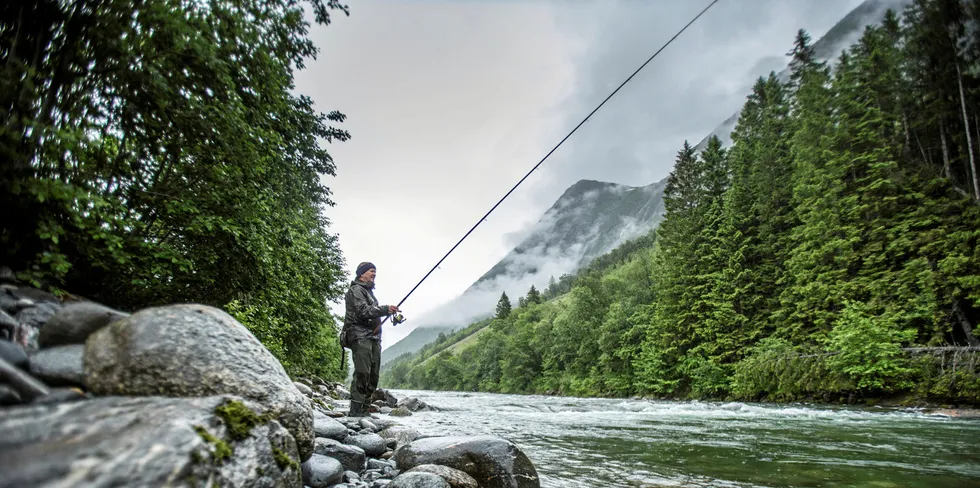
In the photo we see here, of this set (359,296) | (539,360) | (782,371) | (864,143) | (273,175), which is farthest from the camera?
(539,360)

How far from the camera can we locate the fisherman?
771cm

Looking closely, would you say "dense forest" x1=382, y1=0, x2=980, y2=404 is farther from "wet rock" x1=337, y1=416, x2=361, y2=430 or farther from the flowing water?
"wet rock" x1=337, y1=416, x2=361, y2=430

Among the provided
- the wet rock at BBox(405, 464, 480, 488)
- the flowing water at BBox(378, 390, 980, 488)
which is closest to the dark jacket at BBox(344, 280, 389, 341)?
the wet rock at BBox(405, 464, 480, 488)

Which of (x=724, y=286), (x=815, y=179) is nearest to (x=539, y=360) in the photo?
(x=724, y=286)

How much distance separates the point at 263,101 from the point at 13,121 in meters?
3.38

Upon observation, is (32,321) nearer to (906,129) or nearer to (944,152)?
(944,152)

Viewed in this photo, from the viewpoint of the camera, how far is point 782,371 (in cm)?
2245

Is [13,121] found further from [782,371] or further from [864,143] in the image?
[864,143]

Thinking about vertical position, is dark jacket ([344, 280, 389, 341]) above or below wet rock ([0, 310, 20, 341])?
above

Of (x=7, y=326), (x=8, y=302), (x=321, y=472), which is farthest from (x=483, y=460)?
(x=8, y=302)

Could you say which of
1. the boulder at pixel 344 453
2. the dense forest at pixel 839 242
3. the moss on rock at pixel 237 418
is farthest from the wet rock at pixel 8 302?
the dense forest at pixel 839 242

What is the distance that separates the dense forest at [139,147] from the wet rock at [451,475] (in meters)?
3.37

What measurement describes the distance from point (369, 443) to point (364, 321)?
2.02 metres

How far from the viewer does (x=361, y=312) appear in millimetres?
7699
